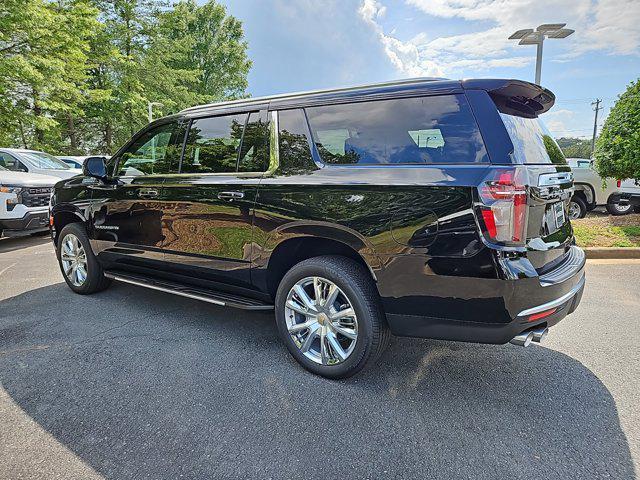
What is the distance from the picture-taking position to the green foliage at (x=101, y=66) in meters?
12.9

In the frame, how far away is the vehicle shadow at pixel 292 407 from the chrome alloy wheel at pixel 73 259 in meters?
Result: 0.96

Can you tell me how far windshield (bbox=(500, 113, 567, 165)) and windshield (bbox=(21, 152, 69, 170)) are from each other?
9.82 meters

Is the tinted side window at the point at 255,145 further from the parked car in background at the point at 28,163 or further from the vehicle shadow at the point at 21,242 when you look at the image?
the parked car in background at the point at 28,163

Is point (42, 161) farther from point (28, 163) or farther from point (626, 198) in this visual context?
point (626, 198)

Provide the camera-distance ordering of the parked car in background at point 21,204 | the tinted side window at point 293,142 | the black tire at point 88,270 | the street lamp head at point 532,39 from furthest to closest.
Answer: the street lamp head at point 532,39, the parked car in background at point 21,204, the black tire at point 88,270, the tinted side window at point 293,142

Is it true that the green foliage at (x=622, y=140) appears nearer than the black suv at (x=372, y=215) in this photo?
No

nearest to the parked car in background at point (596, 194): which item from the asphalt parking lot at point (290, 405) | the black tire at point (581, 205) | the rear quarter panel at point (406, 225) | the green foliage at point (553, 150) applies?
the black tire at point (581, 205)

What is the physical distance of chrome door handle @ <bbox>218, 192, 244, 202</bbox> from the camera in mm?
3107

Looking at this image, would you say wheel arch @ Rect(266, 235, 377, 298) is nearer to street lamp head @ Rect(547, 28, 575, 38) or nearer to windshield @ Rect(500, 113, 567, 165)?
windshield @ Rect(500, 113, 567, 165)

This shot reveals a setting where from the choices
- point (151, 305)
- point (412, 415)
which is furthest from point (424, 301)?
point (151, 305)

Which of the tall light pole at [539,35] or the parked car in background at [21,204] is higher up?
the tall light pole at [539,35]

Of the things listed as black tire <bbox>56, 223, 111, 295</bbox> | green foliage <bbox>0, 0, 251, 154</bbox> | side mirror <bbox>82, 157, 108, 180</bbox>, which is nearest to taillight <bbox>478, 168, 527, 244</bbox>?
side mirror <bbox>82, 157, 108, 180</bbox>

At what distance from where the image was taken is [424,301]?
2.41 m

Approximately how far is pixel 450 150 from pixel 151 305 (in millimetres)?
3312
